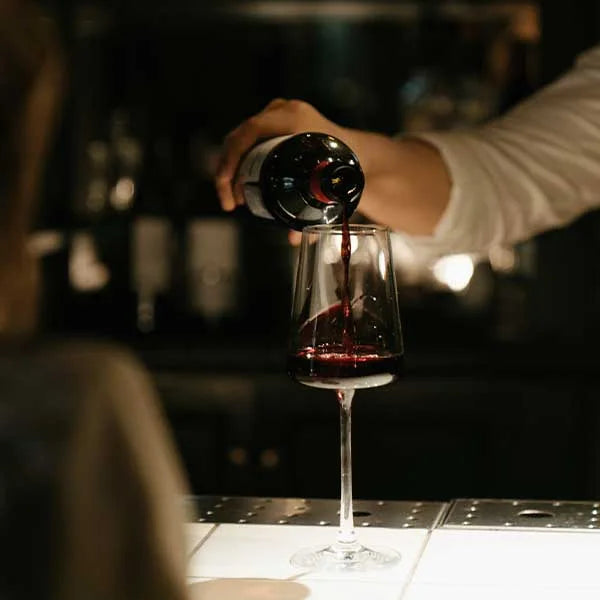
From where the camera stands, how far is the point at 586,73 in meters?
2.09

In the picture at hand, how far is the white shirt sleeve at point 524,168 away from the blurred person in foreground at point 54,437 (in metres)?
1.41

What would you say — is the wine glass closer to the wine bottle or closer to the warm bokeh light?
the wine bottle

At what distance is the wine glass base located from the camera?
50.2 inches

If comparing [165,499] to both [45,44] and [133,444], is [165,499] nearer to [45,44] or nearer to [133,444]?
[133,444]

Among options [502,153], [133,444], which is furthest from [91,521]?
[502,153]

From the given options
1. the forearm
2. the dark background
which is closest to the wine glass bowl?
the forearm

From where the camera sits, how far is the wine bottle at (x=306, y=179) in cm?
141

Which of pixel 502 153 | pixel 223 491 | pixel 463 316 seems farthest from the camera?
pixel 463 316

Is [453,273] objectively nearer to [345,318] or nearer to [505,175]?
[505,175]

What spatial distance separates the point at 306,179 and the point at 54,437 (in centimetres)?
87

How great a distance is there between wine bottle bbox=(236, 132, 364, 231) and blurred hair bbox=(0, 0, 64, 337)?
778 mm

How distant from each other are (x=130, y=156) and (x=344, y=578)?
2.21 meters

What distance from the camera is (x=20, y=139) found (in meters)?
0.62

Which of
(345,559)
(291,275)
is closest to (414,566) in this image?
(345,559)
